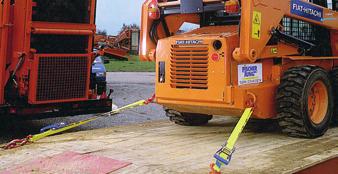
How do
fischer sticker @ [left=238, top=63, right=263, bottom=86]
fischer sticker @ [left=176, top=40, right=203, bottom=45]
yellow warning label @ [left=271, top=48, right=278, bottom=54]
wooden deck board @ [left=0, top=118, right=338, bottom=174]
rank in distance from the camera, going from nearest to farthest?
wooden deck board @ [left=0, top=118, right=338, bottom=174] → fischer sticker @ [left=238, top=63, right=263, bottom=86] → fischer sticker @ [left=176, top=40, right=203, bottom=45] → yellow warning label @ [left=271, top=48, right=278, bottom=54]

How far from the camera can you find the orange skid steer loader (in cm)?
568

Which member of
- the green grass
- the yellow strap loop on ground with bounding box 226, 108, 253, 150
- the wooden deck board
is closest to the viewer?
Result: the wooden deck board

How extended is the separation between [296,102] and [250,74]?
0.64 meters

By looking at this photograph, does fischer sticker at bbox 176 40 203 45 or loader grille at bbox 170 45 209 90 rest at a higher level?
fischer sticker at bbox 176 40 203 45

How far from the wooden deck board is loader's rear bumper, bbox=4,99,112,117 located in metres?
1.43

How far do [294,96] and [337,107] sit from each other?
1.48 metres

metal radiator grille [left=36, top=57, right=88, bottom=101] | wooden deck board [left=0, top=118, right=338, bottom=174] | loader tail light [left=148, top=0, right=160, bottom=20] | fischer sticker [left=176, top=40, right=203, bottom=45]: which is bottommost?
wooden deck board [left=0, top=118, right=338, bottom=174]

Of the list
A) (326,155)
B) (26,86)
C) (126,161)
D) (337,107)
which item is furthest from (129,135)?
(337,107)

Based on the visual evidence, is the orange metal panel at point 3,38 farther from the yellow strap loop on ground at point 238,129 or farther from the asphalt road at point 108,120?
the yellow strap loop on ground at point 238,129

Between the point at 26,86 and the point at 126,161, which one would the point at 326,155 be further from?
the point at 26,86

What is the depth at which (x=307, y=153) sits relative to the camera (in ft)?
16.9

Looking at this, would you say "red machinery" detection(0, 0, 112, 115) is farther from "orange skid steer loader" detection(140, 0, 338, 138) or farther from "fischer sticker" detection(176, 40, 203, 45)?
"fischer sticker" detection(176, 40, 203, 45)

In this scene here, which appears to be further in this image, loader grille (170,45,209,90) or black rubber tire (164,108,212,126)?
black rubber tire (164,108,212,126)

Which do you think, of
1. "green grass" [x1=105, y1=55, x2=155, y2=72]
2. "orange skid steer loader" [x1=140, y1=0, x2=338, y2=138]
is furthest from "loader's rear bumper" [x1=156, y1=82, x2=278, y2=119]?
"green grass" [x1=105, y1=55, x2=155, y2=72]
